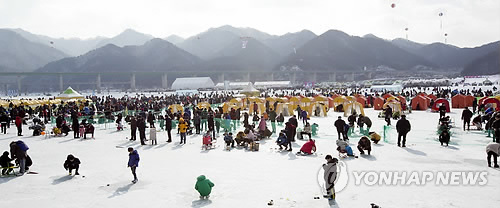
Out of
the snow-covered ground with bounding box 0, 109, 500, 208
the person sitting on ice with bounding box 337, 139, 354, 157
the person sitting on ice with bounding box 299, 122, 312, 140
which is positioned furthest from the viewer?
the person sitting on ice with bounding box 299, 122, 312, 140

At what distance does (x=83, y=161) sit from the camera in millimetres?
12523

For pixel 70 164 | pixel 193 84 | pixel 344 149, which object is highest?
pixel 193 84

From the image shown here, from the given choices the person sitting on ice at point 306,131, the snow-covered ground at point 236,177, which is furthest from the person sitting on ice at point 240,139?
the person sitting on ice at point 306,131

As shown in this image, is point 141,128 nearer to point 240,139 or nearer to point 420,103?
point 240,139

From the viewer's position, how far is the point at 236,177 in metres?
9.77

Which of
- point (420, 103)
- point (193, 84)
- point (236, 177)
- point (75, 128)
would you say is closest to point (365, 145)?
point (236, 177)

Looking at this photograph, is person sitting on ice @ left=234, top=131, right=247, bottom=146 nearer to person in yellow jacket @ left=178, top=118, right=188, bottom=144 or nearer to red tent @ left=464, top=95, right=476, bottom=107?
person in yellow jacket @ left=178, top=118, right=188, bottom=144

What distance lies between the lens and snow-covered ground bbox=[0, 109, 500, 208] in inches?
306

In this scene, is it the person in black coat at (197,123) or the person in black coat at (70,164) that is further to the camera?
the person in black coat at (197,123)

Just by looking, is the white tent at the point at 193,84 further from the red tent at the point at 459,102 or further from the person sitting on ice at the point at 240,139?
the person sitting on ice at the point at 240,139

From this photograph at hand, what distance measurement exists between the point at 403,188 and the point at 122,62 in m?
206

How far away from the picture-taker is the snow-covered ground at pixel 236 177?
7.78 m

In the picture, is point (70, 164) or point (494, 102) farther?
point (494, 102)

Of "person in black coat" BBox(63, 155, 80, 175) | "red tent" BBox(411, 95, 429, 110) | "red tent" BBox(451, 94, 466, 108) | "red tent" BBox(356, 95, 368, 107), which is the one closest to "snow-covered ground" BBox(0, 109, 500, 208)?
"person in black coat" BBox(63, 155, 80, 175)
